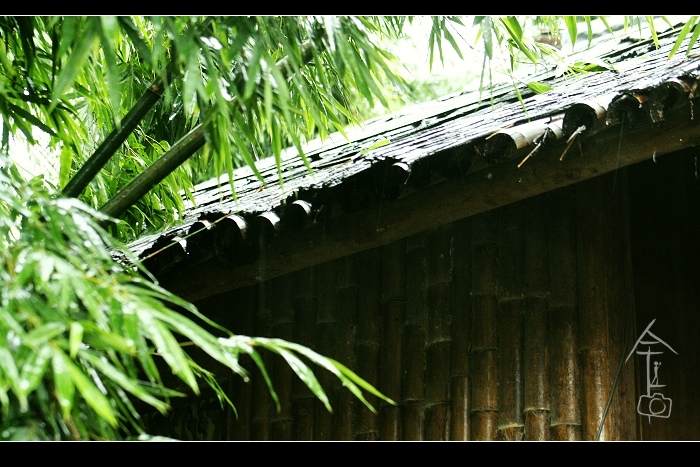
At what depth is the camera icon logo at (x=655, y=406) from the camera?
84.7 inches

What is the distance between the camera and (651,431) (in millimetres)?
2166

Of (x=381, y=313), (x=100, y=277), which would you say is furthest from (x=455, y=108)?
(x=100, y=277)

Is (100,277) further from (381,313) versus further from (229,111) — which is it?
(381,313)

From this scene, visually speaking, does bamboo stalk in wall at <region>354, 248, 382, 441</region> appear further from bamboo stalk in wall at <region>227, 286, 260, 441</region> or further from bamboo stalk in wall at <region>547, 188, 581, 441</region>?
bamboo stalk in wall at <region>547, 188, 581, 441</region>

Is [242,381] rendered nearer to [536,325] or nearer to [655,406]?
[536,325]

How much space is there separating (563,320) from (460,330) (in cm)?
30

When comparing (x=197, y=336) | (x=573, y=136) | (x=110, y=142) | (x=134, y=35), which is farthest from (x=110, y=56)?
(x=573, y=136)

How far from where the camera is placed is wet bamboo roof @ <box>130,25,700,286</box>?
1863 millimetres

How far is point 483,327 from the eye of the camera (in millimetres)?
2352

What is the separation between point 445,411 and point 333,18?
1139 mm

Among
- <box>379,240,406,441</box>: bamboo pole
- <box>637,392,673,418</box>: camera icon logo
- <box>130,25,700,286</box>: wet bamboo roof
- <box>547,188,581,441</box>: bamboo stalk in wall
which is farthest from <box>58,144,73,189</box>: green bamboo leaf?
<box>637,392,673,418</box>: camera icon logo

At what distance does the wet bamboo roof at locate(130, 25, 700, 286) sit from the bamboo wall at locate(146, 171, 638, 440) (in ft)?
0.97

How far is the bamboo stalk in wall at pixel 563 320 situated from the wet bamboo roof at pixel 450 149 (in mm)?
302
